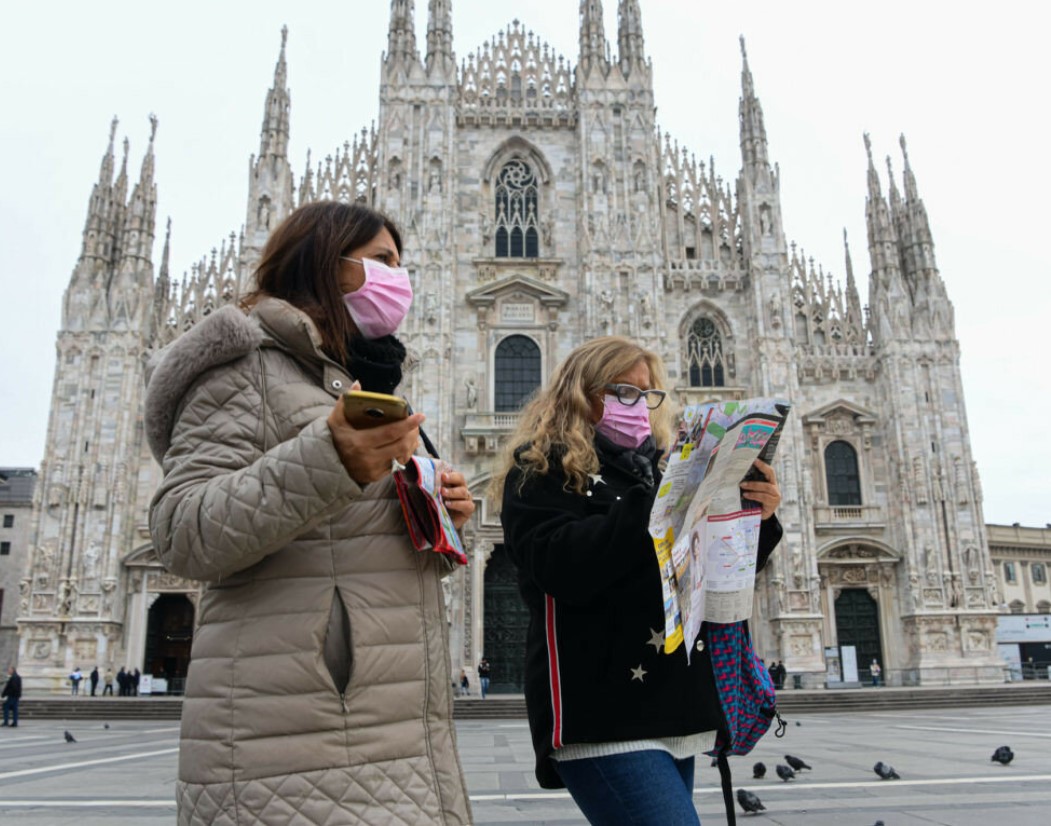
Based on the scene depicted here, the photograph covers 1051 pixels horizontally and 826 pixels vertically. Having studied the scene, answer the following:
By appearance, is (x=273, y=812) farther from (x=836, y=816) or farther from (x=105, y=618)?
(x=105, y=618)

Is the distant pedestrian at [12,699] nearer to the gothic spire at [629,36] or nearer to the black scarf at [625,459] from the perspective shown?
the black scarf at [625,459]

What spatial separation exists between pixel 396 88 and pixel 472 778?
2341 cm

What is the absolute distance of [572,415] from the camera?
2883mm

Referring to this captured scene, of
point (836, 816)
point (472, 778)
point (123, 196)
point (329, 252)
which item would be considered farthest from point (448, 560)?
point (123, 196)

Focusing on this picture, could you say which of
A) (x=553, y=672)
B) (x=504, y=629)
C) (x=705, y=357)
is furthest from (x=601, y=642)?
(x=705, y=357)

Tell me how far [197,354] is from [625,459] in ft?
4.58

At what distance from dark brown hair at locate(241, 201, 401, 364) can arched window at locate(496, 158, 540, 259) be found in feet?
81.0

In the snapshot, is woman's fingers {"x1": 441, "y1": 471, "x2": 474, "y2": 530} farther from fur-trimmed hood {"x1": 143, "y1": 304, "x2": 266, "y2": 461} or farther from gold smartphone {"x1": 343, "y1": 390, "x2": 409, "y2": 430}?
fur-trimmed hood {"x1": 143, "y1": 304, "x2": 266, "y2": 461}

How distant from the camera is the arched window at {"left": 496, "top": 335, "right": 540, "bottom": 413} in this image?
25.9 meters

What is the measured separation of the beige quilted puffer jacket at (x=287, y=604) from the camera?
1798mm

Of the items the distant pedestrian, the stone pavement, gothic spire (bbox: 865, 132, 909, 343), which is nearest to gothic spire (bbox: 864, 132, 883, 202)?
gothic spire (bbox: 865, 132, 909, 343)

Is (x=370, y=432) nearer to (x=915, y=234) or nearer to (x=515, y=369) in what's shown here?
(x=515, y=369)

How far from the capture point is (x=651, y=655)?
2.52 m

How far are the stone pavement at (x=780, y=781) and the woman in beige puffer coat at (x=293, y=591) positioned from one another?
13.7 ft
